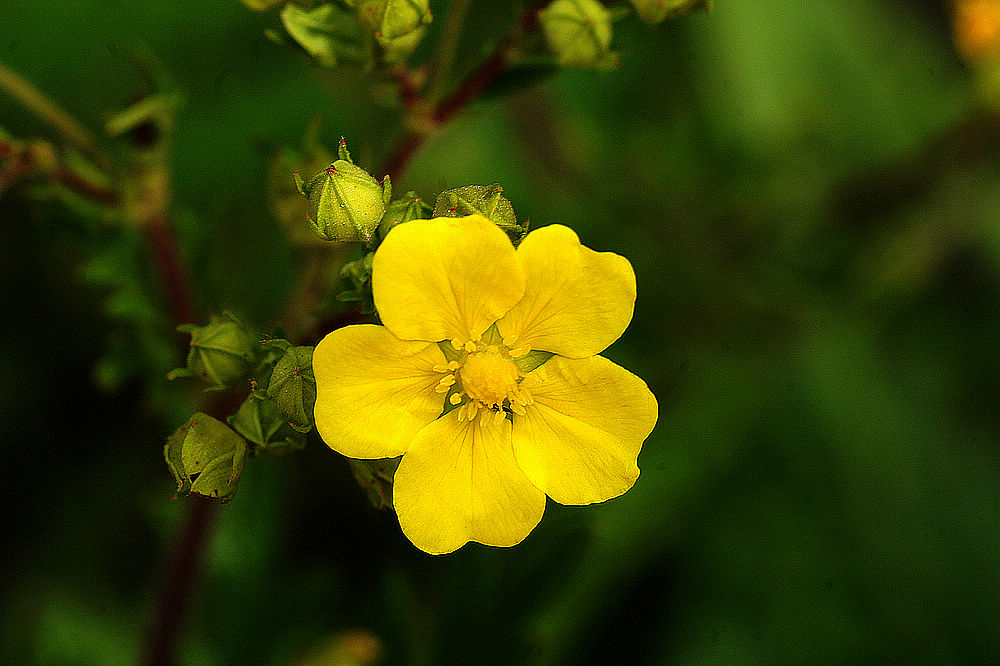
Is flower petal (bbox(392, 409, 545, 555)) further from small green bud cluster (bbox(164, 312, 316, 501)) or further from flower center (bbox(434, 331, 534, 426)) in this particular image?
small green bud cluster (bbox(164, 312, 316, 501))

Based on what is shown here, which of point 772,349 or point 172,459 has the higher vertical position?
point 172,459

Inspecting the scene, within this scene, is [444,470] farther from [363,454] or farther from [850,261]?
[850,261]

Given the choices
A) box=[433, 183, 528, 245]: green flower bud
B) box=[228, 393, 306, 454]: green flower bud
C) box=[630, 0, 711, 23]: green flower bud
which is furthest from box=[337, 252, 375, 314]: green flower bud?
box=[630, 0, 711, 23]: green flower bud

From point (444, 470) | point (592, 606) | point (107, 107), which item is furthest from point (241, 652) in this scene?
point (107, 107)

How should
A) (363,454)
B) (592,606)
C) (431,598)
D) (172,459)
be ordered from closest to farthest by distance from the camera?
(363,454) → (172,459) → (431,598) → (592,606)

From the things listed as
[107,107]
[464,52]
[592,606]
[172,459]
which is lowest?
[592,606]

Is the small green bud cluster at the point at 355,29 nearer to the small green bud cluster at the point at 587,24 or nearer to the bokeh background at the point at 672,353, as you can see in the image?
the small green bud cluster at the point at 587,24
